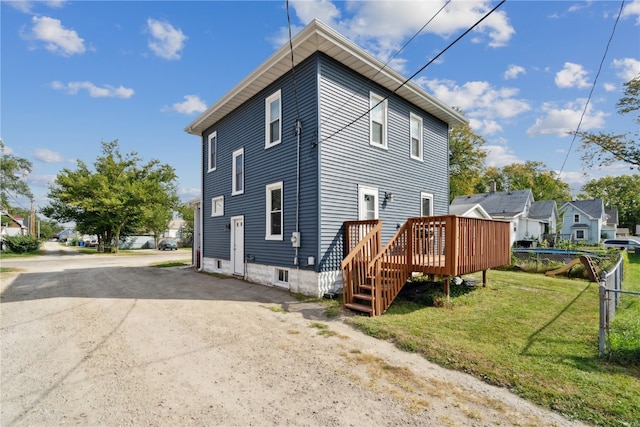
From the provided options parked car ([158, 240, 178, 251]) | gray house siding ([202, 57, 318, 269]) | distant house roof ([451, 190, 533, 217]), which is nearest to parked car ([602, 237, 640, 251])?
distant house roof ([451, 190, 533, 217])

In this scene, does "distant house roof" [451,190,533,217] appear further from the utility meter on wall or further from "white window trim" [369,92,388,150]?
the utility meter on wall

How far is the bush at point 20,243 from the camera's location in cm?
2461

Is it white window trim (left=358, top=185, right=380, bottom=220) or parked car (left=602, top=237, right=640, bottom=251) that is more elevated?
white window trim (left=358, top=185, right=380, bottom=220)

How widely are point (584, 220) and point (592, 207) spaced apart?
194 centimetres

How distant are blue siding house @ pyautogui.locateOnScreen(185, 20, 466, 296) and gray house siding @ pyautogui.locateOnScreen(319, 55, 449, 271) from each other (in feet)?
0.10

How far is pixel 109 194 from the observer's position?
83.0 feet

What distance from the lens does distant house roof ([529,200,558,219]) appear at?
3276cm

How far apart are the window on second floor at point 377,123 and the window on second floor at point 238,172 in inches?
183

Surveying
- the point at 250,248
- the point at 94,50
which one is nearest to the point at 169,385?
the point at 250,248

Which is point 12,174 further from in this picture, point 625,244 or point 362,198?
point 625,244

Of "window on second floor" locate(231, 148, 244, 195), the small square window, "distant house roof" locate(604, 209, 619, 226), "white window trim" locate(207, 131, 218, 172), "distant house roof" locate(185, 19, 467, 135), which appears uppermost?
"distant house roof" locate(185, 19, 467, 135)

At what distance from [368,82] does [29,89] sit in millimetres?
14865

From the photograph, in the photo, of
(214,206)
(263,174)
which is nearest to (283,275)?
(263,174)

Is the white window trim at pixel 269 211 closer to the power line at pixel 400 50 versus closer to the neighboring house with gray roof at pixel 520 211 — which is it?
the power line at pixel 400 50
